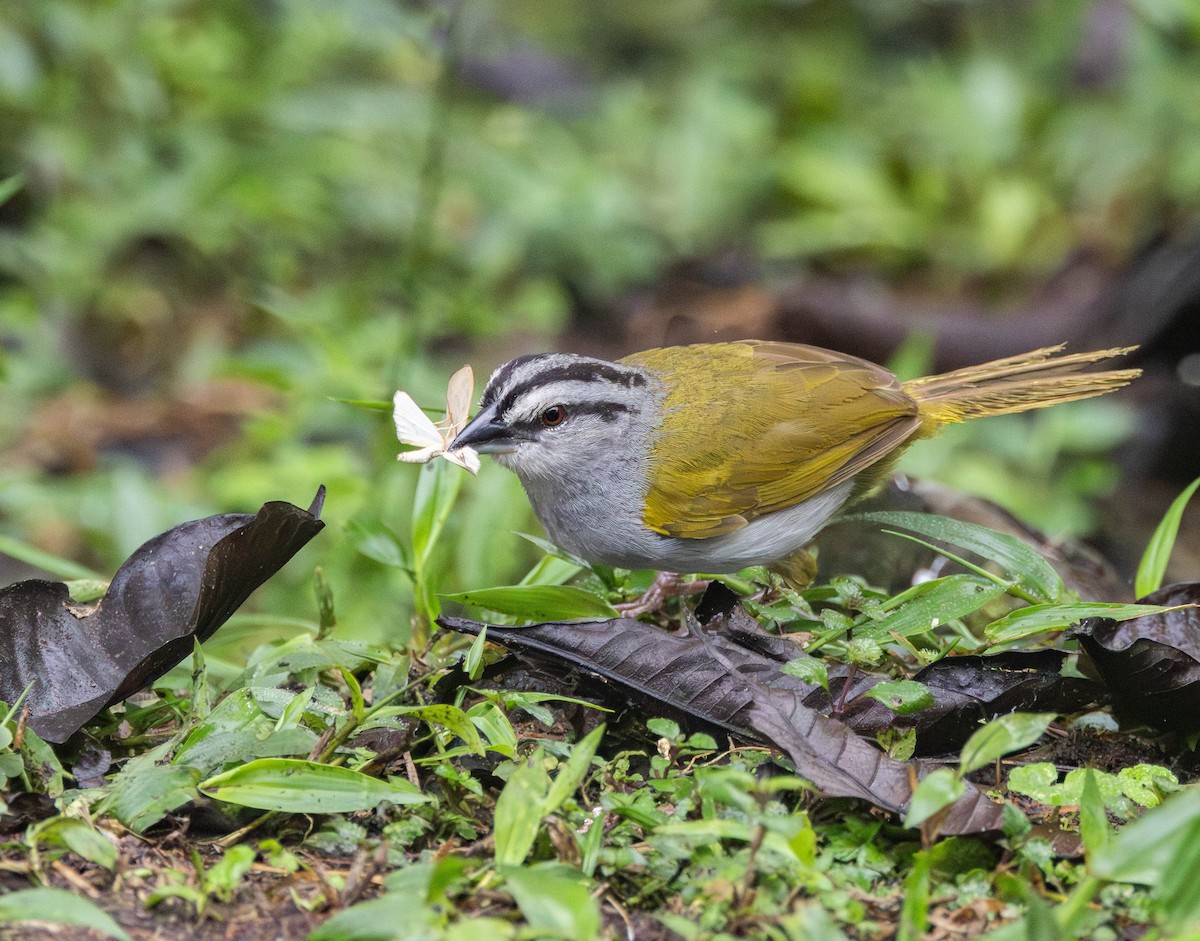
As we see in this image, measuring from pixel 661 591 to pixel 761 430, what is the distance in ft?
2.19

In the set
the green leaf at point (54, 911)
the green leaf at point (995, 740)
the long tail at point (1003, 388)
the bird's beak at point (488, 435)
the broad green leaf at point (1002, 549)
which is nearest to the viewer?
the green leaf at point (54, 911)

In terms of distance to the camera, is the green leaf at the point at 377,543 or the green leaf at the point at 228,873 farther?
the green leaf at the point at 377,543

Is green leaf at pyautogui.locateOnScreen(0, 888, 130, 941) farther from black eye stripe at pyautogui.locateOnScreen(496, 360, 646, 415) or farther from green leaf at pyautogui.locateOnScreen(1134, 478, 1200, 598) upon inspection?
green leaf at pyautogui.locateOnScreen(1134, 478, 1200, 598)

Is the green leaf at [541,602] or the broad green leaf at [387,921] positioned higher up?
the green leaf at [541,602]

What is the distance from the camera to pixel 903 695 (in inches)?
114

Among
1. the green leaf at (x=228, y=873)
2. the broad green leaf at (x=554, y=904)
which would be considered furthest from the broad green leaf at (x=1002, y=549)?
the green leaf at (x=228, y=873)

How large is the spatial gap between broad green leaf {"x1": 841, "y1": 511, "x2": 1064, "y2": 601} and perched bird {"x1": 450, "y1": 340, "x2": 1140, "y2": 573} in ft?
2.34

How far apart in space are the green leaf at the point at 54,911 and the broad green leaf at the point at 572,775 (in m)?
0.82

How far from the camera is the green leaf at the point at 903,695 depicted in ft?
9.47

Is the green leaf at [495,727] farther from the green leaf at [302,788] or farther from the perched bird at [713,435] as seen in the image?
the perched bird at [713,435]

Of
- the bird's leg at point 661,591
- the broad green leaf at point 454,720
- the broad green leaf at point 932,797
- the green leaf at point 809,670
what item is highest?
the broad green leaf at point 932,797

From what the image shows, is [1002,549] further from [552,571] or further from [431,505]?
[431,505]

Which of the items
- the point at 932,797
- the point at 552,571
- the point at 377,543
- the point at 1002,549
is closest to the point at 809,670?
the point at 932,797

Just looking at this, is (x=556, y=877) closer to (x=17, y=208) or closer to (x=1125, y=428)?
(x=1125, y=428)
